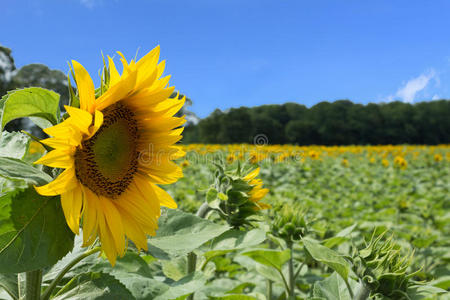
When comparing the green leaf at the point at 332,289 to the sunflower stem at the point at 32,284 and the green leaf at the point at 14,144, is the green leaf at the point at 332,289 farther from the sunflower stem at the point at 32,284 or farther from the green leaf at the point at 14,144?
the green leaf at the point at 14,144

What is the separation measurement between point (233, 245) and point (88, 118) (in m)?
0.50

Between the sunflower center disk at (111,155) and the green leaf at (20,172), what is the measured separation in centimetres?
8

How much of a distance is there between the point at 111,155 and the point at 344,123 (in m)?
40.2

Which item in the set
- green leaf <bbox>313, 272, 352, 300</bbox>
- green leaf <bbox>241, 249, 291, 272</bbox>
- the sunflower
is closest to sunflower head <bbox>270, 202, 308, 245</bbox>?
green leaf <bbox>241, 249, 291, 272</bbox>

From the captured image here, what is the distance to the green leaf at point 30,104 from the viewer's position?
66 centimetres

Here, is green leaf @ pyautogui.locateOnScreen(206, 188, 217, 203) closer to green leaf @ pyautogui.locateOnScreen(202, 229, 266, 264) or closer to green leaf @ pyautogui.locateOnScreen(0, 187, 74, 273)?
green leaf @ pyautogui.locateOnScreen(202, 229, 266, 264)

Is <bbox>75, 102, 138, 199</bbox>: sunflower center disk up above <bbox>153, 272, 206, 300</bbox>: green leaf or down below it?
above

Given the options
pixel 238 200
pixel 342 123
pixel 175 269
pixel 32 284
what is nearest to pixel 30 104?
pixel 32 284

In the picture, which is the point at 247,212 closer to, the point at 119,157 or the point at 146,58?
the point at 119,157

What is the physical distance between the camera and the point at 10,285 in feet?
2.66

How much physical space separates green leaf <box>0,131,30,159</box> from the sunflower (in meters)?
0.13

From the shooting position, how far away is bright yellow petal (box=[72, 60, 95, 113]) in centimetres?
66

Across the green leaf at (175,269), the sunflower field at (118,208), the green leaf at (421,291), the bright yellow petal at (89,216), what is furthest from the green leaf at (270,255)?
the bright yellow petal at (89,216)

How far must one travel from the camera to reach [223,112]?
36219mm
